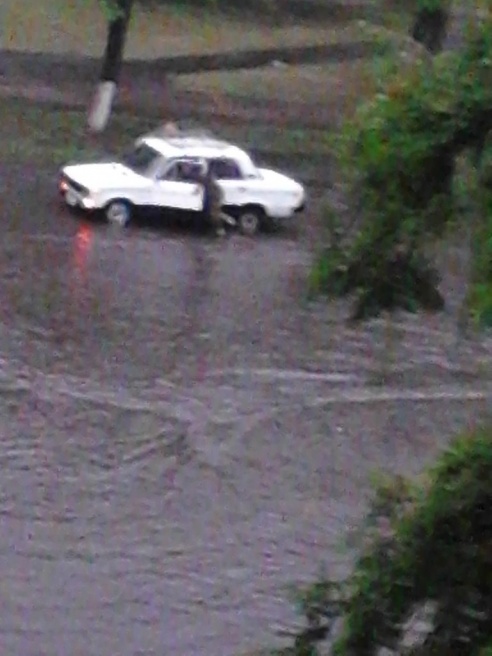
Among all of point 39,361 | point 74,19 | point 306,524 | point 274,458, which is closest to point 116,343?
point 39,361

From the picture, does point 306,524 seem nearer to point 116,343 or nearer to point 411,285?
point 116,343

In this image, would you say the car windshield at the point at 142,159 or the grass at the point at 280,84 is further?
the grass at the point at 280,84

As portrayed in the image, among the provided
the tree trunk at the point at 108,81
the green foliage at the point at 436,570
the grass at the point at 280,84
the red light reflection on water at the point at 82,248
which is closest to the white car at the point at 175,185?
the red light reflection on water at the point at 82,248

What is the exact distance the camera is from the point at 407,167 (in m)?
3.51

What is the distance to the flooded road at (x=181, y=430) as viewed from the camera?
31.1ft

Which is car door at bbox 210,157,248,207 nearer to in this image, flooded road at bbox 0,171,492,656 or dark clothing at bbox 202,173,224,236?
dark clothing at bbox 202,173,224,236

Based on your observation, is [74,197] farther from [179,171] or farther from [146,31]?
[146,31]

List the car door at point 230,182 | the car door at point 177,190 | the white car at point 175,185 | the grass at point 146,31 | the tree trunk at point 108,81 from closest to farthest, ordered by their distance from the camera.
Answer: the white car at point 175,185, the car door at point 177,190, the car door at point 230,182, the tree trunk at point 108,81, the grass at point 146,31

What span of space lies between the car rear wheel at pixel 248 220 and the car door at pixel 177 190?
767 millimetres

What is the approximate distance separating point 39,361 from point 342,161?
34.5 feet

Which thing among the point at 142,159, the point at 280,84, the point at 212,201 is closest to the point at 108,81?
the point at 142,159

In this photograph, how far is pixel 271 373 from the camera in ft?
47.2

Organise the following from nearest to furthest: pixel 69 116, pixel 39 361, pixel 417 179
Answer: pixel 417 179 → pixel 39 361 → pixel 69 116

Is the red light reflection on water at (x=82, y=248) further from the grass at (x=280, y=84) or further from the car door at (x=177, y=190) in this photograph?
the grass at (x=280, y=84)
